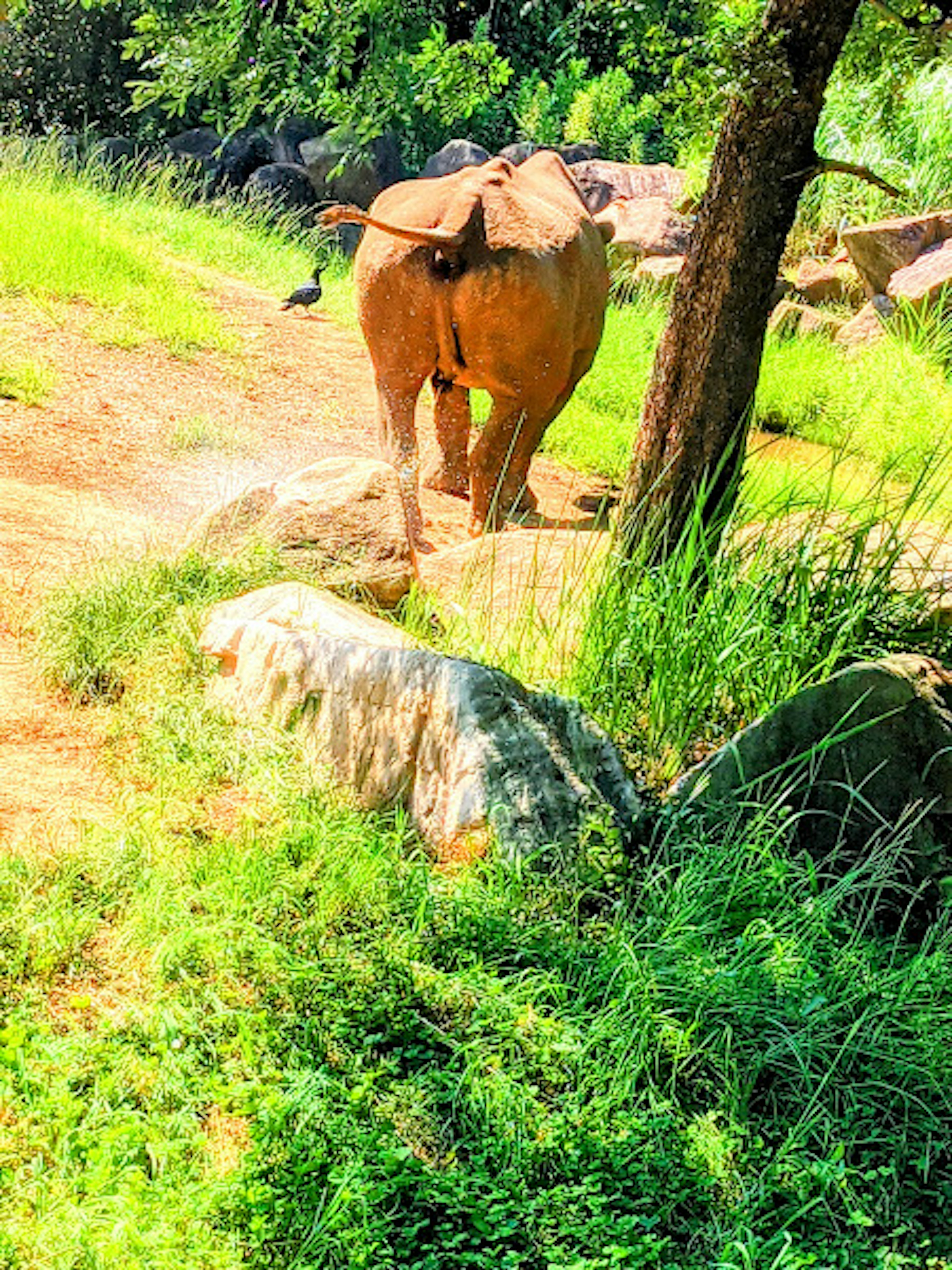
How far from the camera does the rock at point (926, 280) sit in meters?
12.4

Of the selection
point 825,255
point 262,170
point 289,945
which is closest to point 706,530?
A: point 289,945

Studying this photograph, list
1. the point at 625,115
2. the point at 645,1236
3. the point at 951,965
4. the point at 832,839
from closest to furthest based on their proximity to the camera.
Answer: the point at 645,1236 < the point at 951,965 < the point at 832,839 < the point at 625,115

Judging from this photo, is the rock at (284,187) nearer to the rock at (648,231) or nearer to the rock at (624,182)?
the rock at (624,182)

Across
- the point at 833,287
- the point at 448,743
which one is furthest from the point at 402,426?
the point at 833,287

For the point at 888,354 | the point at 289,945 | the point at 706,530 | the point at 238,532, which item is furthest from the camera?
the point at 888,354

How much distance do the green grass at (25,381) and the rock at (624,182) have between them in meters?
8.36

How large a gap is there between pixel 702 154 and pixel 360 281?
2.45 m

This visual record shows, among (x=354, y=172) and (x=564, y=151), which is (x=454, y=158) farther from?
(x=564, y=151)

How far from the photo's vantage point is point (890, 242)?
13289 mm

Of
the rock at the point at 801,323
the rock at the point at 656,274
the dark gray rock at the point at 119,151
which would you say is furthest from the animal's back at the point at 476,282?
the dark gray rock at the point at 119,151

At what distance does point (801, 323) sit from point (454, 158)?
6.10 m

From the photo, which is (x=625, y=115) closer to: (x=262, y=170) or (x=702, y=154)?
(x=262, y=170)

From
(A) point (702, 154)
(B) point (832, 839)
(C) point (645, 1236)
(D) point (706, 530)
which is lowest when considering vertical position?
(C) point (645, 1236)

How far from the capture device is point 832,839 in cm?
422
